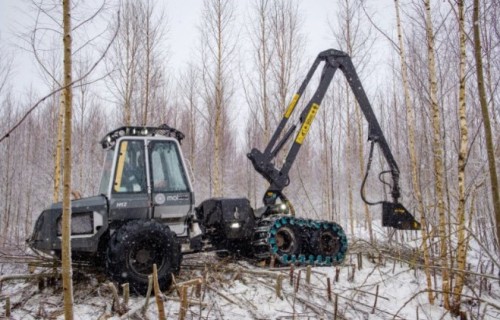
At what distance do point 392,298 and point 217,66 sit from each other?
1104 cm

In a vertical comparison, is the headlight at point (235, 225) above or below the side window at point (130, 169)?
below

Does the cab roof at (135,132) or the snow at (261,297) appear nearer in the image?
the snow at (261,297)

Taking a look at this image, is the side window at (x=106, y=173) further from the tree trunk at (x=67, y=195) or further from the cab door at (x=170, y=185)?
the tree trunk at (x=67, y=195)

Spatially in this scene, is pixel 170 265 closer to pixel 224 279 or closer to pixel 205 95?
pixel 224 279

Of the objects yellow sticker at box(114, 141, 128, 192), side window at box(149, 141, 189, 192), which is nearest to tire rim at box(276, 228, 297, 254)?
side window at box(149, 141, 189, 192)

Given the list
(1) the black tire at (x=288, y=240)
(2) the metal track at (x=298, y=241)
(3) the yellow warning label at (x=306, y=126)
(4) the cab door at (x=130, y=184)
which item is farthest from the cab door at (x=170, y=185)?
(3) the yellow warning label at (x=306, y=126)

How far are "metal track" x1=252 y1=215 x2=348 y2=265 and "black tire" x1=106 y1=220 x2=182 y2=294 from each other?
1939 mm

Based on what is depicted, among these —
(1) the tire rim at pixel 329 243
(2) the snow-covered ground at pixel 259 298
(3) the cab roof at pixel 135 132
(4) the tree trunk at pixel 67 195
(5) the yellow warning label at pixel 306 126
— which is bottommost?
(2) the snow-covered ground at pixel 259 298

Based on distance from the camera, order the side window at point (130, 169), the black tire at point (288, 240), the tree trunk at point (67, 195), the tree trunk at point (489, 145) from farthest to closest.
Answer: the black tire at point (288, 240), the side window at point (130, 169), the tree trunk at point (67, 195), the tree trunk at point (489, 145)

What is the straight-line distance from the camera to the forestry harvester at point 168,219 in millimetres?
5609

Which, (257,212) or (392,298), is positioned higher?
(257,212)

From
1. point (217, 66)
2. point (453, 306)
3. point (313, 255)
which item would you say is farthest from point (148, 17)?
point (453, 306)

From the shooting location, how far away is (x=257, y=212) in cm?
788

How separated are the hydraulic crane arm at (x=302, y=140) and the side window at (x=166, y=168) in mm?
1727
